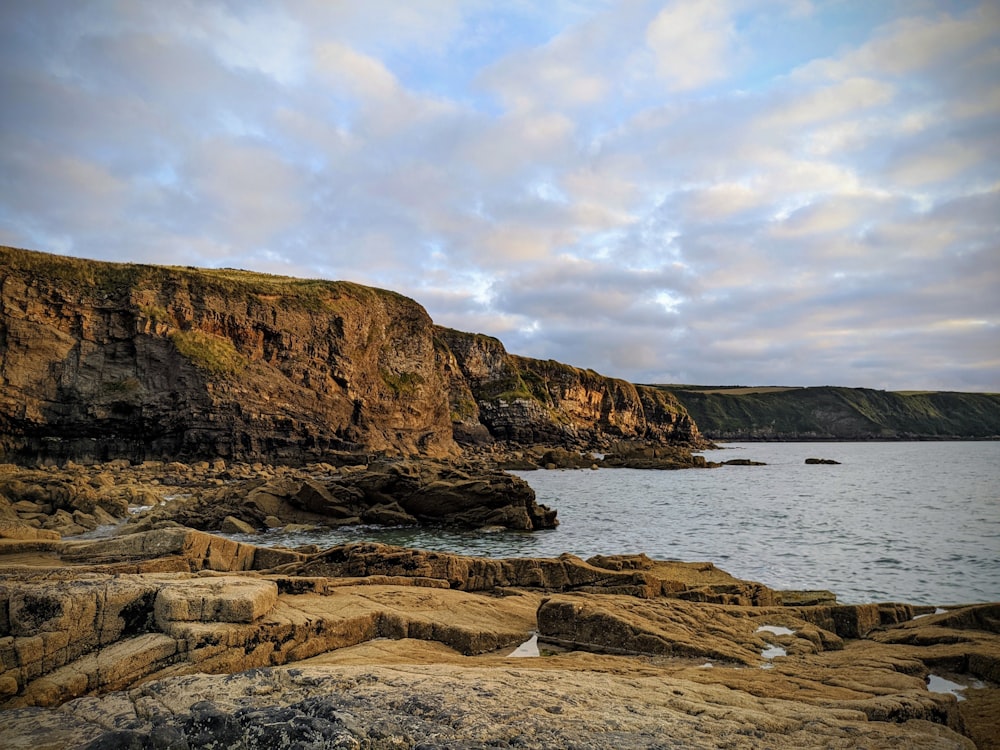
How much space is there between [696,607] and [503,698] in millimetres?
7278

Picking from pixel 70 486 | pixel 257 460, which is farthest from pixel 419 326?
pixel 70 486

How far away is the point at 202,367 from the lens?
47.7m

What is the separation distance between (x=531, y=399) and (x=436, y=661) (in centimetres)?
9048

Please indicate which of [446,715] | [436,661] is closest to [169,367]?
[436,661]

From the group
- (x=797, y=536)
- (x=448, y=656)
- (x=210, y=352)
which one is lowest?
(x=797, y=536)

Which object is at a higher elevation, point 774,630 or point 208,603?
point 208,603

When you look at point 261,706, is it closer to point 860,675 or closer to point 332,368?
point 860,675

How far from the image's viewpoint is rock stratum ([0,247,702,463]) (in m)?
43.0

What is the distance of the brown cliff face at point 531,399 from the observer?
92438mm

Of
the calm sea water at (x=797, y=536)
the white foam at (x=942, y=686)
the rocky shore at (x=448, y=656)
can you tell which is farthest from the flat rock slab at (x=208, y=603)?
the calm sea water at (x=797, y=536)

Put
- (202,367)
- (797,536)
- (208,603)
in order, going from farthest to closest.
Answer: (202,367)
(797,536)
(208,603)

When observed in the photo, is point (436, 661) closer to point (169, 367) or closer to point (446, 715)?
point (446, 715)

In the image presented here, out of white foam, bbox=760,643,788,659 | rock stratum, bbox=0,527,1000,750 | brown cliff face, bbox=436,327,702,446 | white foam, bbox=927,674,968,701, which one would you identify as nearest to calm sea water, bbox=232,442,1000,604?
rock stratum, bbox=0,527,1000,750

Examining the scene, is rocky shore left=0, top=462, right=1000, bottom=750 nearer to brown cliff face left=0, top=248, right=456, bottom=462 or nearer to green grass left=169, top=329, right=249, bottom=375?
brown cliff face left=0, top=248, right=456, bottom=462
